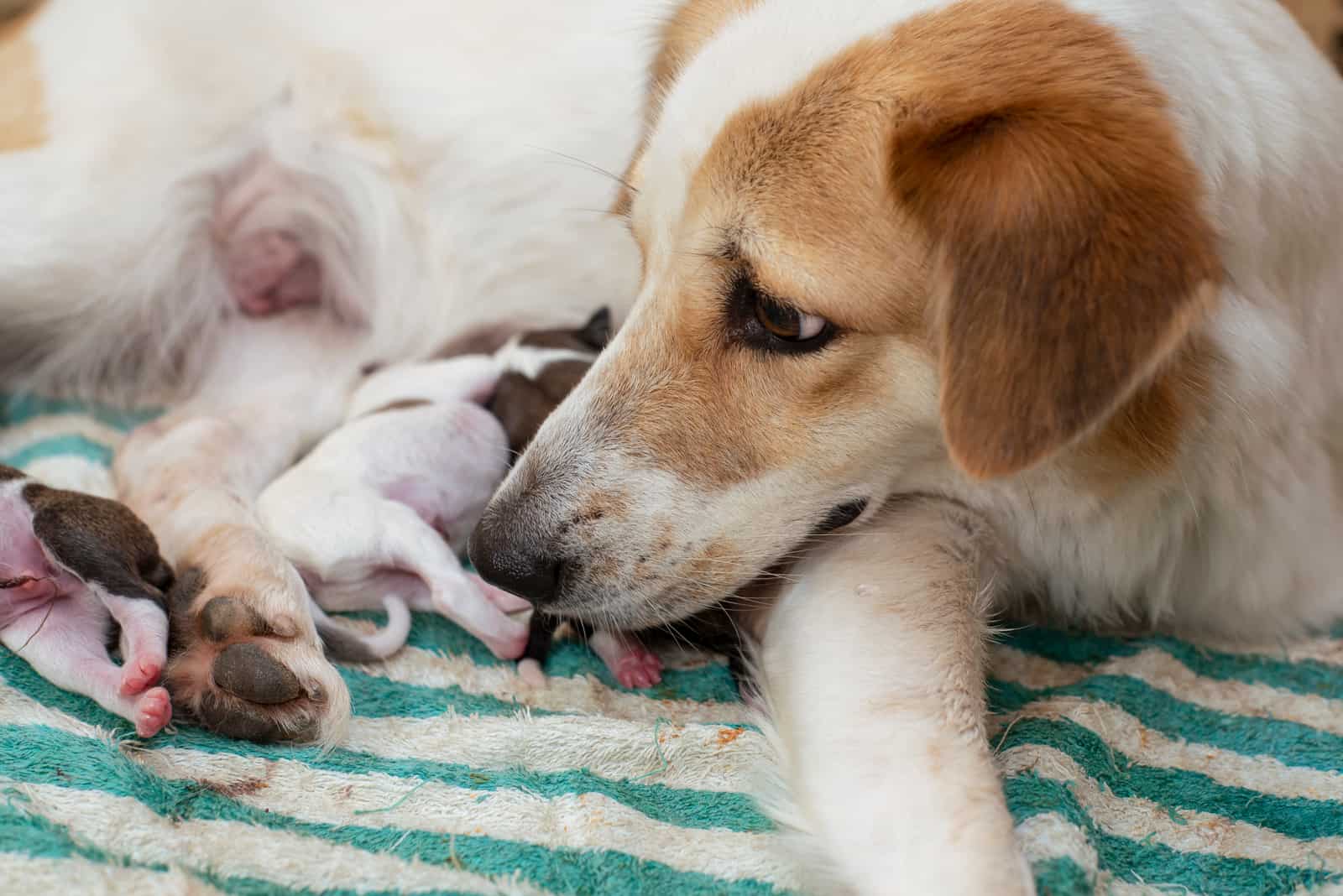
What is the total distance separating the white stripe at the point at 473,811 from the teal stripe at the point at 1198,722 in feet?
1.49

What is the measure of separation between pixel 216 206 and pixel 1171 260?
69.7 inches

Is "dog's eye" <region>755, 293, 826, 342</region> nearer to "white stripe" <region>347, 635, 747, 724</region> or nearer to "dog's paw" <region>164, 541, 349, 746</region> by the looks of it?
"white stripe" <region>347, 635, 747, 724</region>

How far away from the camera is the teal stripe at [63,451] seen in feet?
6.45

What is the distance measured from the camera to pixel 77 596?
148 centimetres

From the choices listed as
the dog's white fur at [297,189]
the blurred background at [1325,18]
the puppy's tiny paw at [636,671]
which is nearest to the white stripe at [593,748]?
the puppy's tiny paw at [636,671]

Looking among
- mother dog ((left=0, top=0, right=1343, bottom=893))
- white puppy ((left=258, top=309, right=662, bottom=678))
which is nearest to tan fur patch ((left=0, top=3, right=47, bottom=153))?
mother dog ((left=0, top=0, right=1343, bottom=893))

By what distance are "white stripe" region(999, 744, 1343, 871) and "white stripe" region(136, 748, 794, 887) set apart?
33cm

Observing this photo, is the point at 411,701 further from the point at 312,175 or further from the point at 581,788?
the point at 312,175

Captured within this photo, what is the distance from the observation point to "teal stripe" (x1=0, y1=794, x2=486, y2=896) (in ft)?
3.70

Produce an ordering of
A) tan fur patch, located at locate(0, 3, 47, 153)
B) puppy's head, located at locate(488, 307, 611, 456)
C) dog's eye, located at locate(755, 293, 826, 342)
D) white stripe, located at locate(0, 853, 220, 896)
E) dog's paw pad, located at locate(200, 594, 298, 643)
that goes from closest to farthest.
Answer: white stripe, located at locate(0, 853, 220, 896) < dog's eye, located at locate(755, 293, 826, 342) < dog's paw pad, located at locate(200, 594, 298, 643) < puppy's head, located at locate(488, 307, 611, 456) < tan fur patch, located at locate(0, 3, 47, 153)

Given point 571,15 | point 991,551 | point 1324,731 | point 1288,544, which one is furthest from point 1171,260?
point 571,15

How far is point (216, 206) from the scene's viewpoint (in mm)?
2273

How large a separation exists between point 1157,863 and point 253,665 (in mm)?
1037

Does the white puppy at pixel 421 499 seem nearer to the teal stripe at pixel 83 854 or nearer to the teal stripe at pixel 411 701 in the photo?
the teal stripe at pixel 411 701
